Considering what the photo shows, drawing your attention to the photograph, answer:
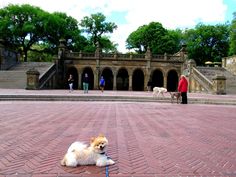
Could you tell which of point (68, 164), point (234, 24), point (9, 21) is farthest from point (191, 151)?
point (9, 21)

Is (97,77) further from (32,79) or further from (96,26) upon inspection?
(96,26)

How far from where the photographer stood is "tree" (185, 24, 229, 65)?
6347 cm

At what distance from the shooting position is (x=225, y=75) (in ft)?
119

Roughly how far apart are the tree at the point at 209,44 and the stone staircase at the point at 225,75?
25.3 metres

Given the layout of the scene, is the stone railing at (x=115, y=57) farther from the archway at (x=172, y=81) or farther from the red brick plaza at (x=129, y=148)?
the red brick plaza at (x=129, y=148)

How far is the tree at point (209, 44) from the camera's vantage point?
208ft

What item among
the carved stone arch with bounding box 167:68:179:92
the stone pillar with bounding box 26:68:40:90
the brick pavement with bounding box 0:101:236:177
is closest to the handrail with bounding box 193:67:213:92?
the carved stone arch with bounding box 167:68:179:92

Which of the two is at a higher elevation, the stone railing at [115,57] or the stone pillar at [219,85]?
the stone railing at [115,57]

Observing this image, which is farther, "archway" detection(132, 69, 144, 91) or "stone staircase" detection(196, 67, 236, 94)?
"archway" detection(132, 69, 144, 91)

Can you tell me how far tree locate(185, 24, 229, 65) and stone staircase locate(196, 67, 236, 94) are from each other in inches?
998

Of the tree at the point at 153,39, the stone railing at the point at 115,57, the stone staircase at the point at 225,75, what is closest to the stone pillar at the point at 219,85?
the stone staircase at the point at 225,75

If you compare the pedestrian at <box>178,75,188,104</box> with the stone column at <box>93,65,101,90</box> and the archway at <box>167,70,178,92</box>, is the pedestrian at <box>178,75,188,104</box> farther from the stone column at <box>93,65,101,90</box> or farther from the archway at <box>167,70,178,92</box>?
the archway at <box>167,70,178,92</box>

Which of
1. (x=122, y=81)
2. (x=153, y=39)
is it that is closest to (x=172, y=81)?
(x=122, y=81)

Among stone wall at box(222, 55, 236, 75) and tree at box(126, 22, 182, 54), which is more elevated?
tree at box(126, 22, 182, 54)
